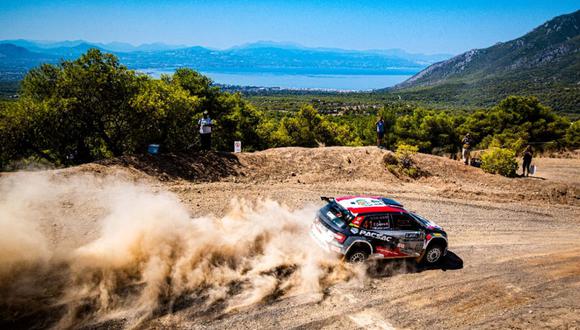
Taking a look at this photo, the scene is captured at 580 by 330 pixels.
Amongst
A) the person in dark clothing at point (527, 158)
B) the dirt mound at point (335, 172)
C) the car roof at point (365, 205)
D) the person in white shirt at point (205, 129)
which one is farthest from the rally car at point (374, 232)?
the person in dark clothing at point (527, 158)

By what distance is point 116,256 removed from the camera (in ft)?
30.6

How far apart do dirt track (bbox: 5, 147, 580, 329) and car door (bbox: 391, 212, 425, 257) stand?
1.79ft

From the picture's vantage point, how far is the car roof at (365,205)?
10.7 m

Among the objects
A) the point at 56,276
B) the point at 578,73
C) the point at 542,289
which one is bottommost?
the point at 542,289

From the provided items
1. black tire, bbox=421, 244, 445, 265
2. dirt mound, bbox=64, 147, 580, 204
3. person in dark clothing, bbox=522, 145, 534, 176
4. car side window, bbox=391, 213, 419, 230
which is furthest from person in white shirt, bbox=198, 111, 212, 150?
person in dark clothing, bbox=522, 145, 534, 176

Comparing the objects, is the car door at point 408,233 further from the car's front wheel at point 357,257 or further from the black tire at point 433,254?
the car's front wheel at point 357,257

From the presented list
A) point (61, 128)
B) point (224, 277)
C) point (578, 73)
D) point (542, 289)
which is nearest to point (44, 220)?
point (224, 277)

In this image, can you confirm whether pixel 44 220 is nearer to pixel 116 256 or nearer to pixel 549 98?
pixel 116 256

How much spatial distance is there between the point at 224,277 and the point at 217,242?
131 centimetres

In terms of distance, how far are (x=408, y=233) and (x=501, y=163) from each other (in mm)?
14469

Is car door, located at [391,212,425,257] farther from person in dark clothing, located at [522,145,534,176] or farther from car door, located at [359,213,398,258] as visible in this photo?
person in dark clothing, located at [522,145,534,176]

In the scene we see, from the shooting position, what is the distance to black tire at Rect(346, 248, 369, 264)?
402 inches

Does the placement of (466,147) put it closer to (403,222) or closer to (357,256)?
(403,222)

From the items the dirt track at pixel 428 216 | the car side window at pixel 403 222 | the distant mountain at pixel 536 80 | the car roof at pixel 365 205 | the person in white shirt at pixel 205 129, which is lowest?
the dirt track at pixel 428 216
